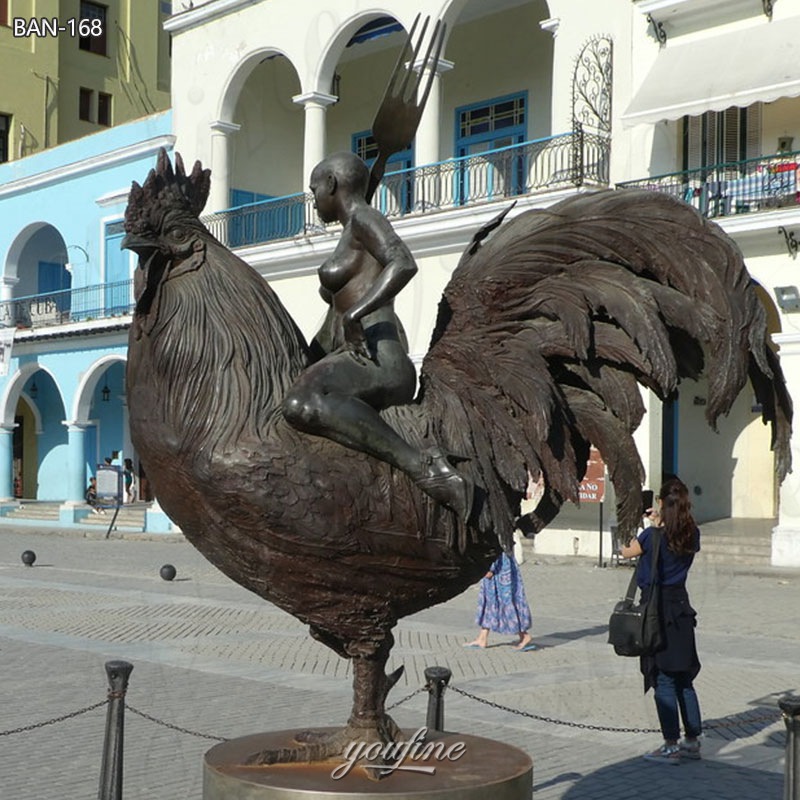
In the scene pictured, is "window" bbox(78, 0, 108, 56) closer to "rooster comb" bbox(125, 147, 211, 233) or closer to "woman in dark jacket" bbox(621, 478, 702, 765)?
"woman in dark jacket" bbox(621, 478, 702, 765)

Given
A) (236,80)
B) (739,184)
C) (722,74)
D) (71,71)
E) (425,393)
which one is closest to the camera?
(425,393)

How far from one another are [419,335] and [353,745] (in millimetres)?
17666

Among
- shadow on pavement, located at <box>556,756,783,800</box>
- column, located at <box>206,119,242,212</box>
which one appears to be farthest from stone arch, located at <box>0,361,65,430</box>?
shadow on pavement, located at <box>556,756,783,800</box>

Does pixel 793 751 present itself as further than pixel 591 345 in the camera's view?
Yes

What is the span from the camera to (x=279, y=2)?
82.7 ft

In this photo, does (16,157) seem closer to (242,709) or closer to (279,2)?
(279,2)

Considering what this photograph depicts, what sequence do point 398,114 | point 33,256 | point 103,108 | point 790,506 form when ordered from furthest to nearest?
point 103,108
point 33,256
point 790,506
point 398,114

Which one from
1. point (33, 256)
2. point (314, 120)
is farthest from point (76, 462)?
point (314, 120)

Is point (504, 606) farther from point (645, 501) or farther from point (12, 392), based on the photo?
point (12, 392)

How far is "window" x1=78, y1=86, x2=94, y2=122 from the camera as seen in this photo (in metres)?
40.2

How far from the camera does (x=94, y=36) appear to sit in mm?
39312

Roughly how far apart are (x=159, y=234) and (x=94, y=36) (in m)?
38.0

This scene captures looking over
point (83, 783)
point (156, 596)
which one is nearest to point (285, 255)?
point (156, 596)

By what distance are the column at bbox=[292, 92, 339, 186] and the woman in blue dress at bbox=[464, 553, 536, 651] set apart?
587 inches
